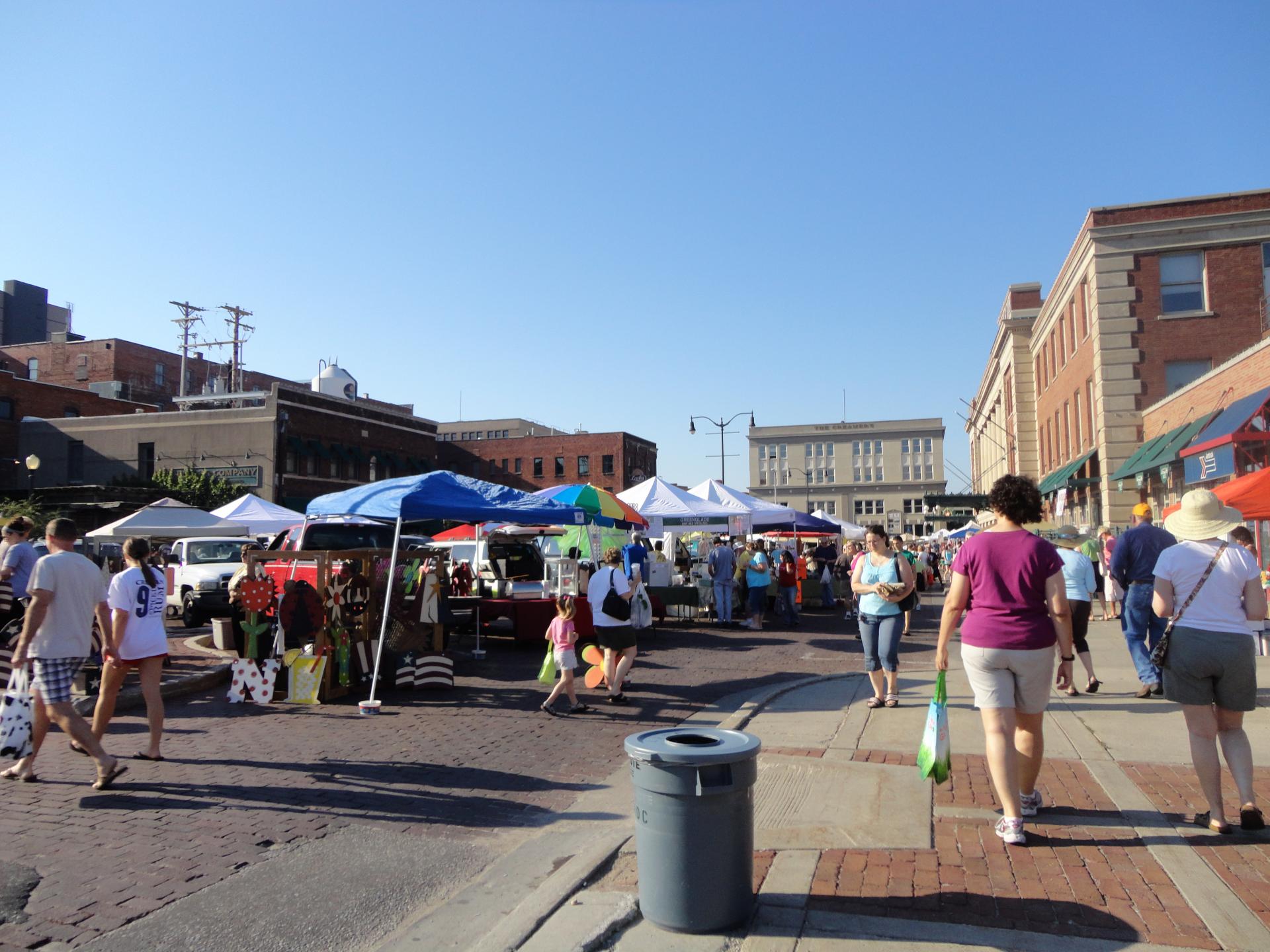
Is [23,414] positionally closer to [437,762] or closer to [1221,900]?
[437,762]

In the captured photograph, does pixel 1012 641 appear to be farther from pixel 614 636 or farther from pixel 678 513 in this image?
pixel 678 513

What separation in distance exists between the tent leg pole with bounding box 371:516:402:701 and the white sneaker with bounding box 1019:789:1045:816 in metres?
6.36

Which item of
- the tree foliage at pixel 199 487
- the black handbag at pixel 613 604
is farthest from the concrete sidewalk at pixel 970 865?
the tree foliage at pixel 199 487

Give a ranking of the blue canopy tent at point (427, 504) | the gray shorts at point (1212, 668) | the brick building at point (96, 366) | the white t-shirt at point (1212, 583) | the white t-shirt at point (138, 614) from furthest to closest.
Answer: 1. the brick building at point (96, 366)
2. the blue canopy tent at point (427, 504)
3. the white t-shirt at point (138, 614)
4. the white t-shirt at point (1212, 583)
5. the gray shorts at point (1212, 668)

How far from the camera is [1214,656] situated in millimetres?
5039

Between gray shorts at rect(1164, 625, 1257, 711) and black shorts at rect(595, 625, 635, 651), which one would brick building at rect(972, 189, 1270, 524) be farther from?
gray shorts at rect(1164, 625, 1257, 711)

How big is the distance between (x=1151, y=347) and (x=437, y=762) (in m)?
24.3

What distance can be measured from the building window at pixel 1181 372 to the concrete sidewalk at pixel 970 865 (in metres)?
20.4

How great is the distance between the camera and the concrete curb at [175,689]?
9000 millimetres

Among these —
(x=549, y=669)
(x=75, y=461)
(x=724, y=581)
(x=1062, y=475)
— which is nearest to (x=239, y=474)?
(x=75, y=461)

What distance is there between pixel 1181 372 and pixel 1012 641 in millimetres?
24197

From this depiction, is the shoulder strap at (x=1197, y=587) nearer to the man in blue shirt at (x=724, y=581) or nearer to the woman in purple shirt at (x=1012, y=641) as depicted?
the woman in purple shirt at (x=1012, y=641)

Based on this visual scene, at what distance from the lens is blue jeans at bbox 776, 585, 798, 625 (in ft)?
63.7

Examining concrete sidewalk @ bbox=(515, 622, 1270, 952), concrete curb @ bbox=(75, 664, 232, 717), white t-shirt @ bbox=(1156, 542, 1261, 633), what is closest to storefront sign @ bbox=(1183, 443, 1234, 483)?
concrete sidewalk @ bbox=(515, 622, 1270, 952)
